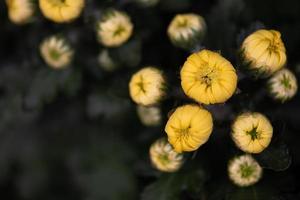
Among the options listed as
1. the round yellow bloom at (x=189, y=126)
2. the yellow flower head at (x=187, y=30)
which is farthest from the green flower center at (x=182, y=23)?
the round yellow bloom at (x=189, y=126)

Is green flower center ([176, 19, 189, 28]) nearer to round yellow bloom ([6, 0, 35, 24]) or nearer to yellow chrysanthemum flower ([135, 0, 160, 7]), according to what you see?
yellow chrysanthemum flower ([135, 0, 160, 7])

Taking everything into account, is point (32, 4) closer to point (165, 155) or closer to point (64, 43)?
point (64, 43)

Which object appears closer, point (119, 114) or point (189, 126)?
point (189, 126)

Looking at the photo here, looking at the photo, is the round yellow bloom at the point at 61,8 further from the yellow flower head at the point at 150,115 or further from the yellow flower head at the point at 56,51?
the yellow flower head at the point at 150,115

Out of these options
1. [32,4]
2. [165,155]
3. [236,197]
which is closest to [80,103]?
[32,4]

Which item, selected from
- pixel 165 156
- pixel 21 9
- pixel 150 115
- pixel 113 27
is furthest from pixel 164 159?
pixel 21 9

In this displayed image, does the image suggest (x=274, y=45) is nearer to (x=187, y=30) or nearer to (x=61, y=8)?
(x=187, y=30)
